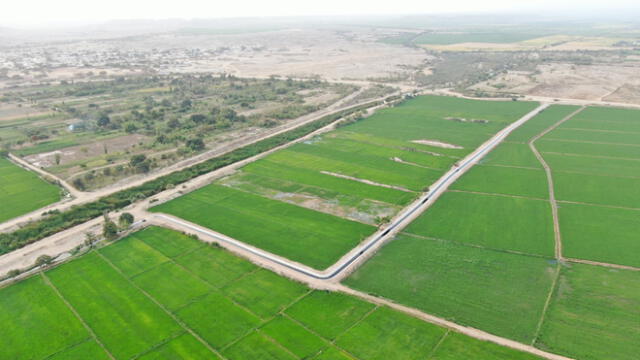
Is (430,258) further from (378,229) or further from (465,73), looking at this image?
(465,73)

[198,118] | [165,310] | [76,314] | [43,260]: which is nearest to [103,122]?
[198,118]

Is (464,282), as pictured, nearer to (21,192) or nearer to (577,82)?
(21,192)

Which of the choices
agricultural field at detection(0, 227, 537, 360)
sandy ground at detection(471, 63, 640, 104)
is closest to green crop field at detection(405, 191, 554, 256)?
agricultural field at detection(0, 227, 537, 360)

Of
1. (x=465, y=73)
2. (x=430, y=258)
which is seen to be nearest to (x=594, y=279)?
(x=430, y=258)

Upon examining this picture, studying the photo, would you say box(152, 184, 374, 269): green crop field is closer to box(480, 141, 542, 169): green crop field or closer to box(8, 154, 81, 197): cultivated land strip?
box(8, 154, 81, 197): cultivated land strip

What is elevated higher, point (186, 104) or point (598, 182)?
point (186, 104)
